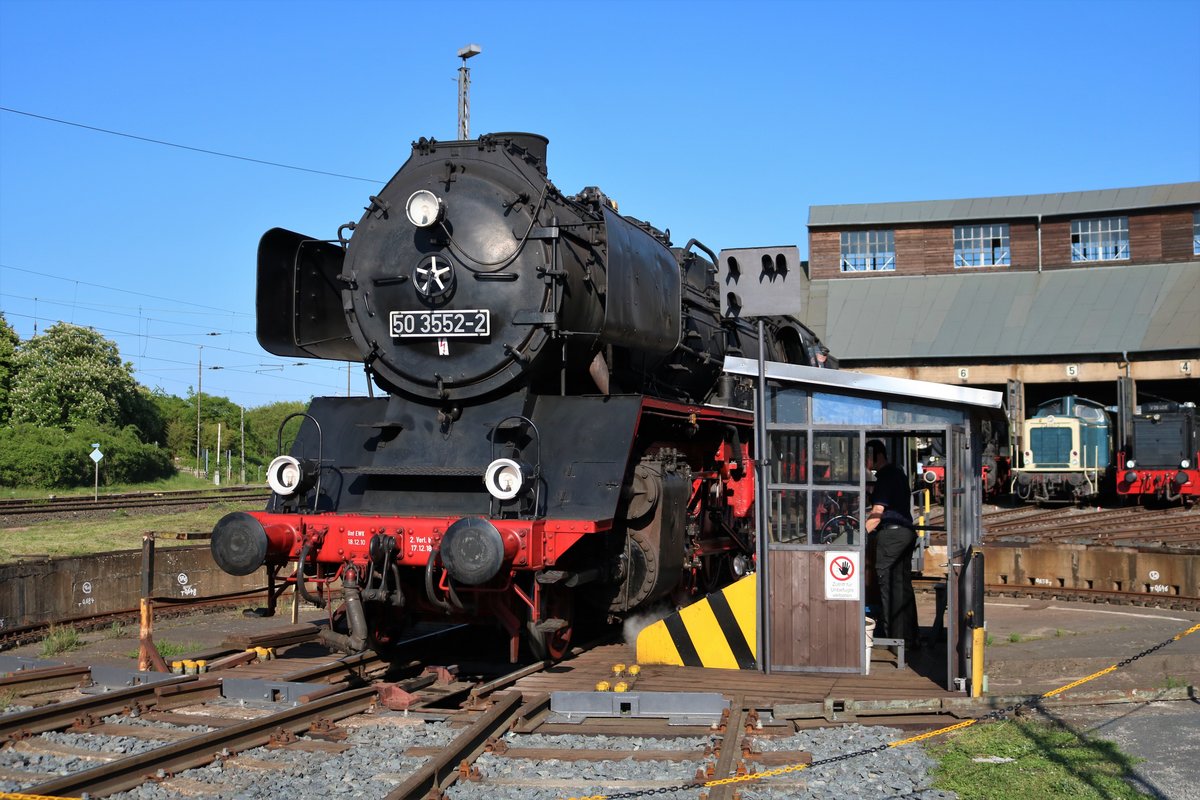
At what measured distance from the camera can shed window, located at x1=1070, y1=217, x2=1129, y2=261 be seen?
114ft

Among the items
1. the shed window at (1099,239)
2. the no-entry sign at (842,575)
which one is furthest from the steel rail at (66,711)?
the shed window at (1099,239)

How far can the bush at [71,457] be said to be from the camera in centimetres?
3241

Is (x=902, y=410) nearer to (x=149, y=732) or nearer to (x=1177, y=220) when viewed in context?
(x=149, y=732)

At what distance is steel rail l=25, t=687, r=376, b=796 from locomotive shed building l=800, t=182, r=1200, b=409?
27.5 meters

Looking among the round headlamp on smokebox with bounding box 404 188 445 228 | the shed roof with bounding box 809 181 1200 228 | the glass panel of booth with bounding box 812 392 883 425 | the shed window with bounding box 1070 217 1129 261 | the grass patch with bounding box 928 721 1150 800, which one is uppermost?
the shed roof with bounding box 809 181 1200 228

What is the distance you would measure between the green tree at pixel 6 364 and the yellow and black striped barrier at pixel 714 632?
127ft

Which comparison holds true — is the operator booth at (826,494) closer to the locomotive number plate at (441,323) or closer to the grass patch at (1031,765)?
the grass patch at (1031,765)

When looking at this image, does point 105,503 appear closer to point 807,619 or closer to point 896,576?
point 807,619

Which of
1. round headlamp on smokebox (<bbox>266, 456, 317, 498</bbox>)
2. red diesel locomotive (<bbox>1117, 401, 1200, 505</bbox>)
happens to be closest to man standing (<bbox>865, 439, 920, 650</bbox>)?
round headlamp on smokebox (<bbox>266, 456, 317, 498</bbox>)

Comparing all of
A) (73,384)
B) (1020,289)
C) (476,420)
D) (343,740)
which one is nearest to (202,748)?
(343,740)

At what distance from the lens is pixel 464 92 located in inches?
418

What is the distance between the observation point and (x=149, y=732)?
6488 millimetres

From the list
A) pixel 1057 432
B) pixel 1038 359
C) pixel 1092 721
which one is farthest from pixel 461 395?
pixel 1038 359

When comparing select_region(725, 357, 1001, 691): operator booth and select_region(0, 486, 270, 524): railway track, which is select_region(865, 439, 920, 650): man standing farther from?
select_region(0, 486, 270, 524): railway track
